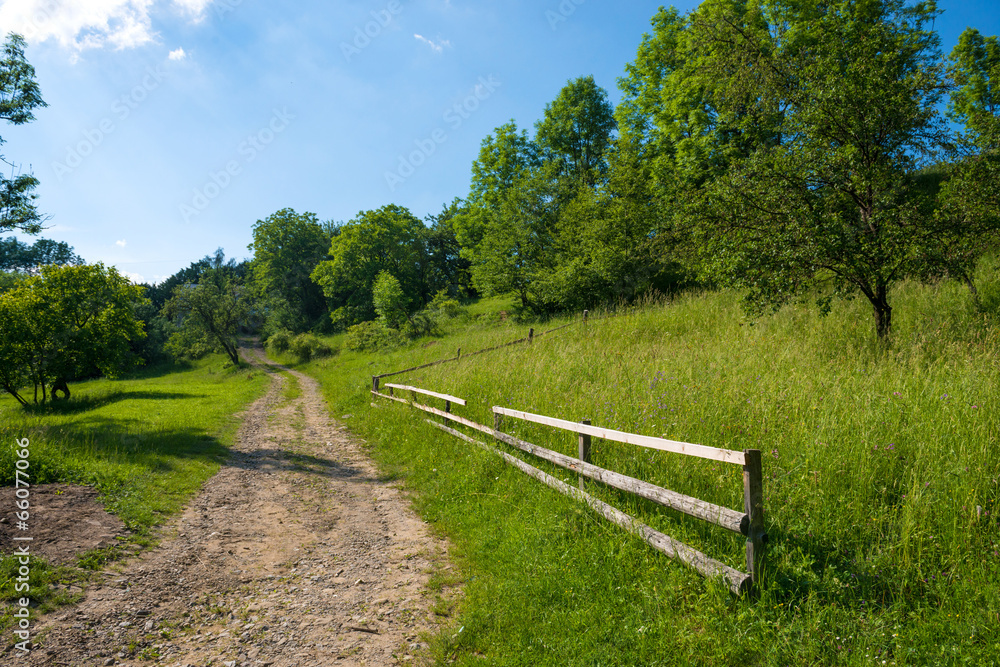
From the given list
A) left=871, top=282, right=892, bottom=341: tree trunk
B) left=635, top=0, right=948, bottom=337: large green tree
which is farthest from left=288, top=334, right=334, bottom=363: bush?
left=871, top=282, right=892, bottom=341: tree trunk

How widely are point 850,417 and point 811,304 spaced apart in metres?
8.75

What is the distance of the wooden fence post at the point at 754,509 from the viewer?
3445 millimetres

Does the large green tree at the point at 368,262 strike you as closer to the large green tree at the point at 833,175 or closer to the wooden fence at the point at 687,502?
the large green tree at the point at 833,175

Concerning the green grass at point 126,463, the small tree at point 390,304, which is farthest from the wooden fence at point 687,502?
the small tree at point 390,304

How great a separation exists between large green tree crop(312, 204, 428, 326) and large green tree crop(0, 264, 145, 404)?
23.5m

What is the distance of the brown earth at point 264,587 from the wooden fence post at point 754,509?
2899 millimetres

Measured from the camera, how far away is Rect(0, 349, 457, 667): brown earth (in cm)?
387

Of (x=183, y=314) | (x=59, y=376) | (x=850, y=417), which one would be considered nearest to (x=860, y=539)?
(x=850, y=417)

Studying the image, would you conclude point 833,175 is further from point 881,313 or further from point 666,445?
point 666,445

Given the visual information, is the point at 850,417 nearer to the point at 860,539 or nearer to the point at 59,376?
the point at 860,539

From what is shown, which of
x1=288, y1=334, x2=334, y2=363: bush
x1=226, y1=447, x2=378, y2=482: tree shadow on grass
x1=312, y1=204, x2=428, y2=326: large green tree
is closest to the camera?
x1=226, y1=447, x2=378, y2=482: tree shadow on grass

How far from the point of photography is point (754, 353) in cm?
884

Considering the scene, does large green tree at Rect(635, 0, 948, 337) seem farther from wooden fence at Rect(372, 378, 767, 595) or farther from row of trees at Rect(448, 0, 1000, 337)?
wooden fence at Rect(372, 378, 767, 595)

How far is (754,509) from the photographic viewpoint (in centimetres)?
348
